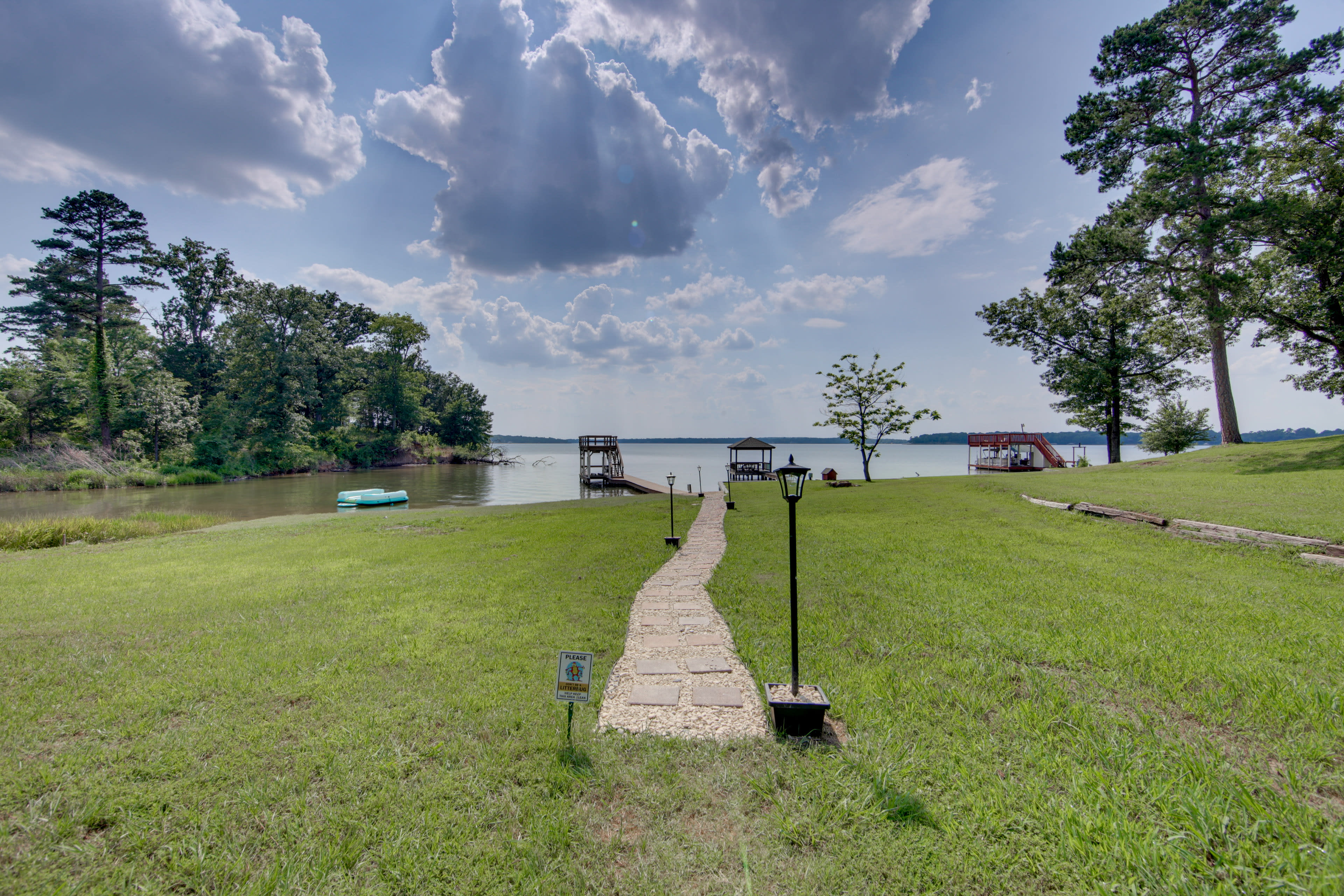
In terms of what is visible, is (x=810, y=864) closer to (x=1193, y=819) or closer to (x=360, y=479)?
(x=1193, y=819)

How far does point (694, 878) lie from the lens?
2.16 metres

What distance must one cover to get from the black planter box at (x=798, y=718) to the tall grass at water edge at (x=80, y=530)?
1679 cm

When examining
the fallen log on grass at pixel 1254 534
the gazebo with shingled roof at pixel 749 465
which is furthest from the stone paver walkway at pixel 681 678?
the gazebo with shingled roof at pixel 749 465

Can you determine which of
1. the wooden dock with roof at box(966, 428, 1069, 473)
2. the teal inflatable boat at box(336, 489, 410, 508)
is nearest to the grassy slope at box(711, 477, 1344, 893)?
the teal inflatable boat at box(336, 489, 410, 508)

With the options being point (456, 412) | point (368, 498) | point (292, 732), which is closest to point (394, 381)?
point (456, 412)

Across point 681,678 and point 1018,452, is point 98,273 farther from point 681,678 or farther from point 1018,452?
point 1018,452

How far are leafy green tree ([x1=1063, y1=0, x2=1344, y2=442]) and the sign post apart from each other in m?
22.9

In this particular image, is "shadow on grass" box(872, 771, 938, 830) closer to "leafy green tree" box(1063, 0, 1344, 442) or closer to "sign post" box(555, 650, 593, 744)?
"sign post" box(555, 650, 593, 744)

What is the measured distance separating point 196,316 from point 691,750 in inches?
2306

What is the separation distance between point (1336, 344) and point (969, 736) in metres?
24.0

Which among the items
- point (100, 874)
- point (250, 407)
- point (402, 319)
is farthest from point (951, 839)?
point (402, 319)

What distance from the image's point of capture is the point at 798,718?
318 cm

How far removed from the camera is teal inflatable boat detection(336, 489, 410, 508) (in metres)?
21.6

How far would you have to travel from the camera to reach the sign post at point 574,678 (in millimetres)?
3010
